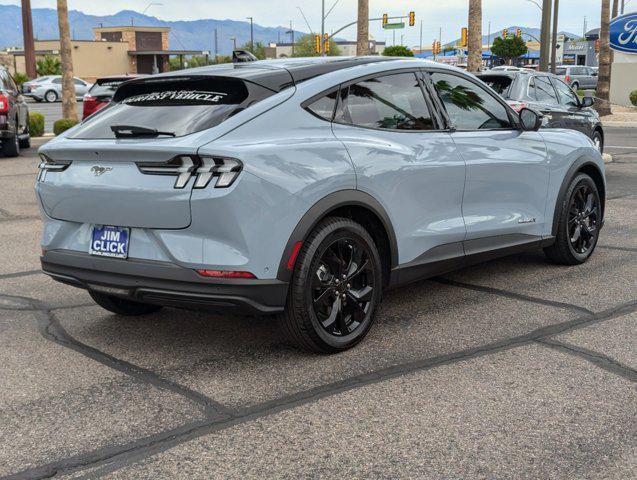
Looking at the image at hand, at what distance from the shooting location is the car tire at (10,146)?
16938 mm

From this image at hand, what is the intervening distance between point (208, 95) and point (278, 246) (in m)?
1.00

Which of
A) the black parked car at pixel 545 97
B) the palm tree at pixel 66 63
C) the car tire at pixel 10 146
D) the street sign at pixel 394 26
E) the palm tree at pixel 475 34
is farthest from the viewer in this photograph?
the street sign at pixel 394 26

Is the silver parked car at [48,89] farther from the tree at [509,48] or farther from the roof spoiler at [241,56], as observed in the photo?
the tree at [509,48]

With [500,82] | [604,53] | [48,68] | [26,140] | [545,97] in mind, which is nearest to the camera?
[500,82]

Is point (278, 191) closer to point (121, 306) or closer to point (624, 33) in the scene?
point (121, 306)

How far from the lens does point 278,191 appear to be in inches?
173

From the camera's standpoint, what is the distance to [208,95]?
471cm

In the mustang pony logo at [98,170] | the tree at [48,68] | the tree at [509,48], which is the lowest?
the mustang pony logo at [98,170]

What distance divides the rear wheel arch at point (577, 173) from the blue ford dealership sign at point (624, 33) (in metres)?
26.6

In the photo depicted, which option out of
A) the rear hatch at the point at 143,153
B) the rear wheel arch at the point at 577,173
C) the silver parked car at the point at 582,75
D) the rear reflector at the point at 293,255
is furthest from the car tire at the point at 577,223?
the silver parked car at the point at 582,75

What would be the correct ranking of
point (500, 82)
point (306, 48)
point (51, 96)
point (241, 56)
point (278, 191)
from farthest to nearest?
point (306, 48), point (51, 96), point (500, 82), point (241, 56), point (278, 191)

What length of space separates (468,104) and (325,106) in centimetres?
151

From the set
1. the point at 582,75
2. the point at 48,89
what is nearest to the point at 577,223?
the point at 48,89

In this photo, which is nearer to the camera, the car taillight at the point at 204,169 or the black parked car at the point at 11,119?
the car taillight at the point at 204,169
